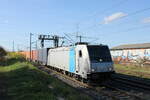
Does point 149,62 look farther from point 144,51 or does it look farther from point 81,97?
point 81,97

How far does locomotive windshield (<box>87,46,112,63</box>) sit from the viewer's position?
12891mm

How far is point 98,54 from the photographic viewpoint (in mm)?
13188

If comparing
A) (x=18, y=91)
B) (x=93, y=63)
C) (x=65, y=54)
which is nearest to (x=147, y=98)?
(x=93, y=63)

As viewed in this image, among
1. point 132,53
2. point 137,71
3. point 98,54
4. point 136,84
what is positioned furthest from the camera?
point 132,53

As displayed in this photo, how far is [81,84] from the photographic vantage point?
13625 mm

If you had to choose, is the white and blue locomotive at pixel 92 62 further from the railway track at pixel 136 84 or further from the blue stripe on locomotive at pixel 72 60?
the railway track at pixel 136 84

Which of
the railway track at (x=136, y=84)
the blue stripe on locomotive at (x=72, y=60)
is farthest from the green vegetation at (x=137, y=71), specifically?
the blue stripe on locomotive at (x=72, y=60)

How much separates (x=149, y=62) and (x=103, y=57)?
24.8m

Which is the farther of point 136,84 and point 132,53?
point 132,53

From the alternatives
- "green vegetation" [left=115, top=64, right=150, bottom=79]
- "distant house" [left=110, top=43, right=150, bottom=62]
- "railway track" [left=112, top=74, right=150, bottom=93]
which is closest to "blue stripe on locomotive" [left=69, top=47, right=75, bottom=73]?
"railway track" [left=112, top=74, right=150, bottom=93]

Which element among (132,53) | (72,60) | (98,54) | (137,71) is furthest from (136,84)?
(132,53)

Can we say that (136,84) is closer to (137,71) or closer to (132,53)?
(137,71)

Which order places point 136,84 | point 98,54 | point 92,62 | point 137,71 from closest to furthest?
point 92,62, point 98,54, point 136,84, point 137,71

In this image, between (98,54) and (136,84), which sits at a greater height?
(98,54)
